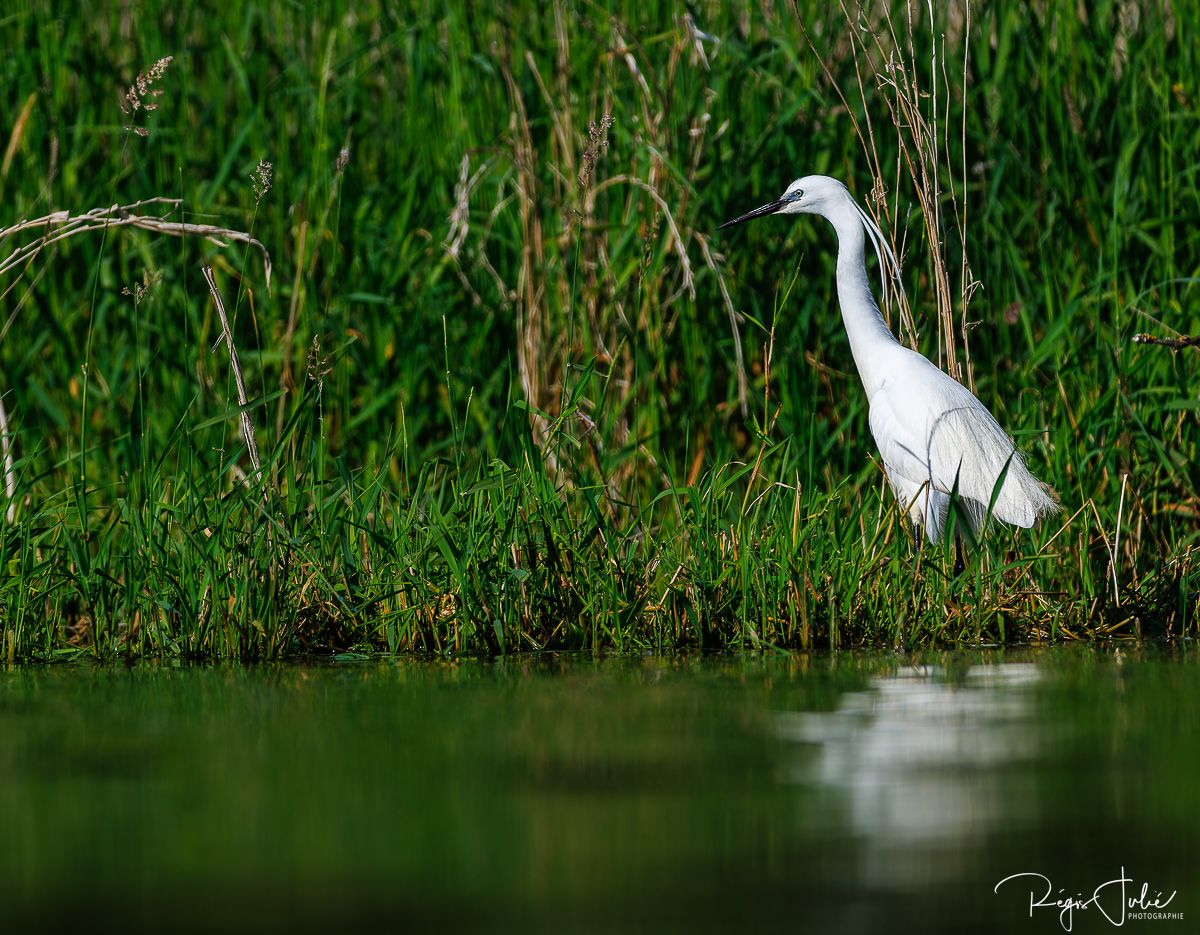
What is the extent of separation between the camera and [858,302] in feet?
16.4

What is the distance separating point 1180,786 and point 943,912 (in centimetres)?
74

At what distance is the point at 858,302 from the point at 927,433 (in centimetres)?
52

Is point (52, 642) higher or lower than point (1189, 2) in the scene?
lower

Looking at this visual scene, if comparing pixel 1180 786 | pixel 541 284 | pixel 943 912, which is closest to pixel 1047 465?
pixel 541 284

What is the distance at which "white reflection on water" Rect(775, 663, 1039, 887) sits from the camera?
2.27 m

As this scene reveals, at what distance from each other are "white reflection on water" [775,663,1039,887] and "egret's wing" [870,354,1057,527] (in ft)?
4.04

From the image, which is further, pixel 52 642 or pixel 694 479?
pixel 694 479

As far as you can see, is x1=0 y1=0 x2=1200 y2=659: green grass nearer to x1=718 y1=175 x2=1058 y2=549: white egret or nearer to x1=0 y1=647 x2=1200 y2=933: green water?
x1=718 y1=175 x2=1058 y2=549: white egret

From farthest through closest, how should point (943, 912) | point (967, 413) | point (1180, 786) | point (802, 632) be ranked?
point (967, 413) → point (802, 632) → point (1180, 786) → point (943, 912)

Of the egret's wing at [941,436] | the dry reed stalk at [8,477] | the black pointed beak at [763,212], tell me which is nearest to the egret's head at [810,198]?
the black pointed beak at [763,212]

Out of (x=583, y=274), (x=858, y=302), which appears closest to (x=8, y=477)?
(x=583, y=274)

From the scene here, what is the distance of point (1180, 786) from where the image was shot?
2547 millimetres

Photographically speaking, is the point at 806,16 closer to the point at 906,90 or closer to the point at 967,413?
the point at 906,90

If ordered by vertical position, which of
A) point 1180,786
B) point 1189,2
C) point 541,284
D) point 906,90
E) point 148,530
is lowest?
point 1180,786
